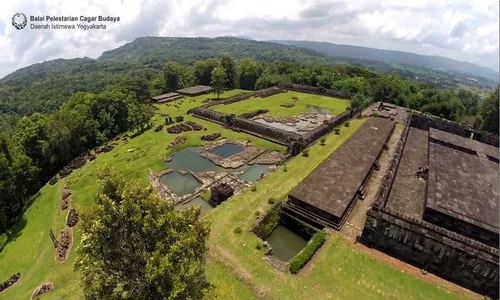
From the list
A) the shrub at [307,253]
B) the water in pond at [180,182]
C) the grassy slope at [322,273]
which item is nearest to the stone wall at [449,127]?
the grassy slope at [322,273]

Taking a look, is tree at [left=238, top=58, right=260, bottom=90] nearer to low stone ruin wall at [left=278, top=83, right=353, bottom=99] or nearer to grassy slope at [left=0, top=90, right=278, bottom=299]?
low stone ruin wall at [left=278, top=83, right=353, bottom=99]

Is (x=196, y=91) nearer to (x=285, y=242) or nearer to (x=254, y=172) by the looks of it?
(x=254, y=172)

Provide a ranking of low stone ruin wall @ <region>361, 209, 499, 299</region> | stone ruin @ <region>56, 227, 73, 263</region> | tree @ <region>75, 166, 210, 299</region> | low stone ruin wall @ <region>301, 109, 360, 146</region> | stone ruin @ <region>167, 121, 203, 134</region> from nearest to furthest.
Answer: tree @ <region>75, 166, 210, 299</region>, low stone ruin wall @ <region>361, 209, 499, 299</region>, stone ruin @ <region>56, 227, 73, 263</region>, low stone ruin wall @ <region>301, 109, 360, 146</region>, stone ruin @ <region>167, 121, 203, 134</region>

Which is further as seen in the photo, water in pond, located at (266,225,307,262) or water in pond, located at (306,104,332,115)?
water in pond, located at (306,104,332,115)


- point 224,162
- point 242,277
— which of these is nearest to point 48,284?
point 242,277

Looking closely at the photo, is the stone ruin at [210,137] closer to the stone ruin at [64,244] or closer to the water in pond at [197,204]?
the water in pond at [197,204]

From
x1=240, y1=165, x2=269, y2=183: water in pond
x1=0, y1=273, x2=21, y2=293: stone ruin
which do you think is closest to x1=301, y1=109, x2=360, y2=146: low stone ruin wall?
x1=240, y1=165, x2=269, y2=183: water in pond

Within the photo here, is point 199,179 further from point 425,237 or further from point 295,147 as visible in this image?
point 425,237
